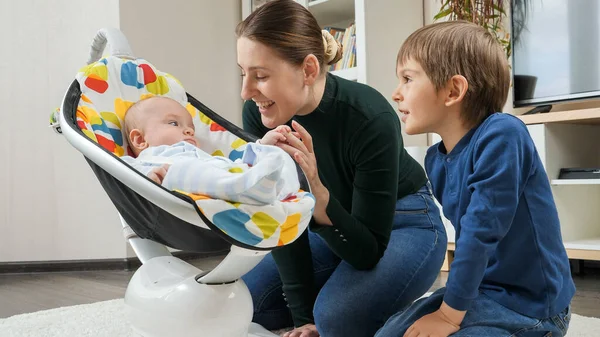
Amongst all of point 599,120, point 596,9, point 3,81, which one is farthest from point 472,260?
point 3,81

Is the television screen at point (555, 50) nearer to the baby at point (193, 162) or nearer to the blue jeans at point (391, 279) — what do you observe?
the blue jeans at point (391, 279)

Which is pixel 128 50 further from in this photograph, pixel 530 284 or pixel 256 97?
pixel 530 284

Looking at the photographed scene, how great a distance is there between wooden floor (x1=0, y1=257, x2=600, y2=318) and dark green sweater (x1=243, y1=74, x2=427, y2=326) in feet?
2.84

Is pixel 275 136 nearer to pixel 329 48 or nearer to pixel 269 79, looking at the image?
pixel 269 79

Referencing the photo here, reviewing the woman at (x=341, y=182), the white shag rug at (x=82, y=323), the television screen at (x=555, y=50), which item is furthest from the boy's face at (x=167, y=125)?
the television screen at (x=555, y=50)

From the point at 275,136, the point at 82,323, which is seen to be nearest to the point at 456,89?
the point at 275,136

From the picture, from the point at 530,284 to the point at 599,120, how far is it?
5.36ft

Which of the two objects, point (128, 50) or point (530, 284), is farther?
point (128, 50)

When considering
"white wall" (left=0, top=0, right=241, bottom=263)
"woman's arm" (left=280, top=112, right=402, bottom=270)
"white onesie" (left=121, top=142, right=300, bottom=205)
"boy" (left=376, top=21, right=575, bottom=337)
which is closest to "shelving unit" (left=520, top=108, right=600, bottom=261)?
"woman's arm" (left=280, top=112, right=402, bottom=270)

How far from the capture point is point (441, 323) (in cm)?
101

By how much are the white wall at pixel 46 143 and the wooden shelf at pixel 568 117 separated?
2.04 meters

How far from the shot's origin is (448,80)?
1.07 m

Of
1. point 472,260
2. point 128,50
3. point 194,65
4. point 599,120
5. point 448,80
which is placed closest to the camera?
point 472,260

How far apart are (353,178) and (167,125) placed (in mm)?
455
